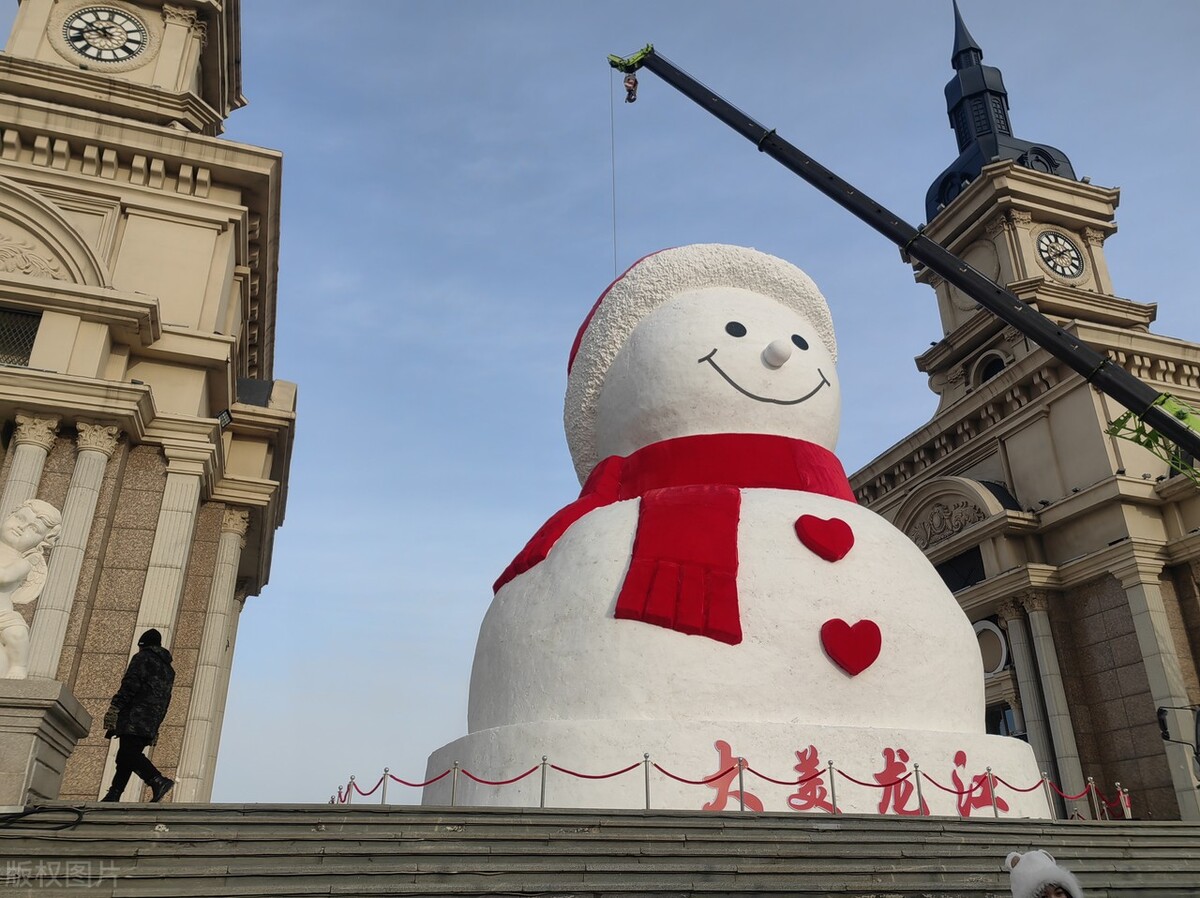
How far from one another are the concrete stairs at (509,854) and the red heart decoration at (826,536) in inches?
97.8

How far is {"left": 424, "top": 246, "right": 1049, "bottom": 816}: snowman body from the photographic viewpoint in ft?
26.0

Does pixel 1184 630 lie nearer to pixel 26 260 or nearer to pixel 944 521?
pixel 944 521

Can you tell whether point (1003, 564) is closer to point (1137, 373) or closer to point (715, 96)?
point (1137, 373)

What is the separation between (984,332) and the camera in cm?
2784

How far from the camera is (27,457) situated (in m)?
12.9

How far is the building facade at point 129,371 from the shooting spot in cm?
1297

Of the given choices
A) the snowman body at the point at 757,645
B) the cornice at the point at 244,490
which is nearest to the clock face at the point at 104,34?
the cornice at the point at 244,490

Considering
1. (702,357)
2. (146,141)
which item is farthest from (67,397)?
(702,357)

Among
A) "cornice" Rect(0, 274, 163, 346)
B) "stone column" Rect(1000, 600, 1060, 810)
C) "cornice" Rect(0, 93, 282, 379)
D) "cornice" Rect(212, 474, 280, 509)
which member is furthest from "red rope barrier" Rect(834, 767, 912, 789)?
"cornice" Rect(0, 93, 282, 379)

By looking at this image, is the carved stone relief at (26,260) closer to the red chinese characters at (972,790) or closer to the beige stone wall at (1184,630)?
the red chinese characters at (972,790)

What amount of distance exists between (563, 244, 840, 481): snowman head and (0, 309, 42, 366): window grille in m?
8.79

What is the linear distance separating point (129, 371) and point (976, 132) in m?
32.9

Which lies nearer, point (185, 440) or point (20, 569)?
point (20, 569)

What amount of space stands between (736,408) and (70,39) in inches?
706
